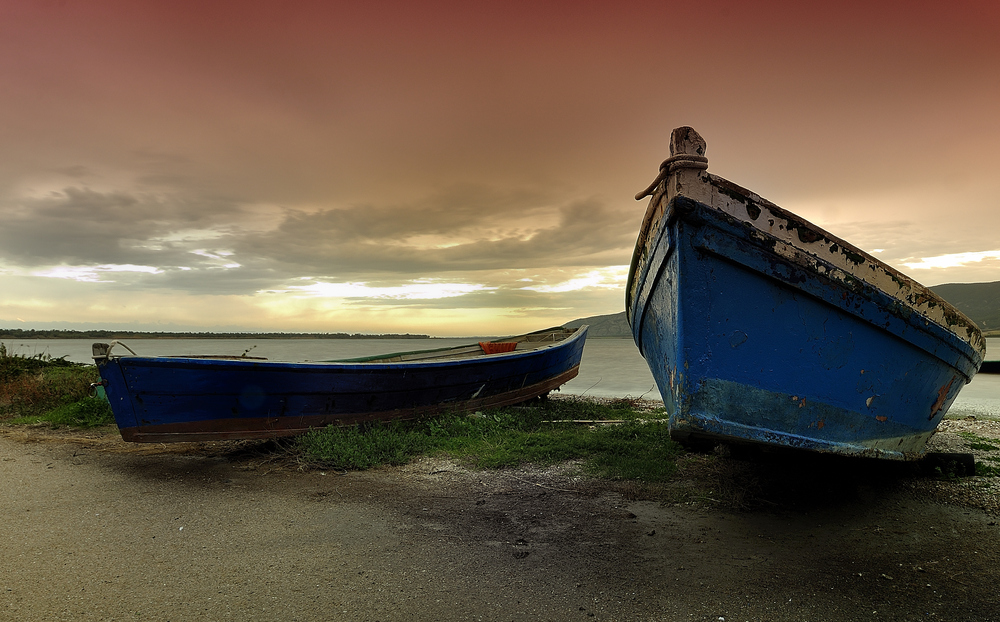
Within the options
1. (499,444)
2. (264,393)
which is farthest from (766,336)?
(264,393)

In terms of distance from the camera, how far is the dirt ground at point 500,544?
295 centimetres

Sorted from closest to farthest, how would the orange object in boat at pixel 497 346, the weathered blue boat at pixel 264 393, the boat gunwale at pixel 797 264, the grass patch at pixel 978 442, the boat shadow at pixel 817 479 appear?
the boat gunwale at pixel 797 264 → the boat shadow at pixel 817 479 → the weathered blue boat at pixel 264 393 → the grass patch at pixel 978 442 → the orange object in boat at pixel 497 346

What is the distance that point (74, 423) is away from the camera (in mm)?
8773

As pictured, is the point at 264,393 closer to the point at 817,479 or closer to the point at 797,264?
the point at 797,264

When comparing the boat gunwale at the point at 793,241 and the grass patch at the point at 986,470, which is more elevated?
the boat gunwale at the point at 793,241

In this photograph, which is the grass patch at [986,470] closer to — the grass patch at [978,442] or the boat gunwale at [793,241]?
the grass patch at [978,442]

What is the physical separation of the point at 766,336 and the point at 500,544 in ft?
8.13

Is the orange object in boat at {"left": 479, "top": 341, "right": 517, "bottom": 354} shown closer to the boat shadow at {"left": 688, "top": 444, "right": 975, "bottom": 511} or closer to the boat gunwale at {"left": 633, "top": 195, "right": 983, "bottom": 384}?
the boat shadow at {"left": 688, "top": 444, "right": 975, "bottom": 511}

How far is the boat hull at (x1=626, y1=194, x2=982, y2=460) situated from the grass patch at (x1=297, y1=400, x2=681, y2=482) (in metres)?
1.93

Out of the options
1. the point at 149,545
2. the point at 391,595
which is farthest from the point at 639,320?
the point at 149,545

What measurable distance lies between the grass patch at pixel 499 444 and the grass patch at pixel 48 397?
5431 millimetres

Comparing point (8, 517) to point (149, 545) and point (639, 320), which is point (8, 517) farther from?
point (639, 320)

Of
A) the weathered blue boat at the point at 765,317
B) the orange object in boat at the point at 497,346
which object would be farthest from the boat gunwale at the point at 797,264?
the orange object in boat at the point at 497,346

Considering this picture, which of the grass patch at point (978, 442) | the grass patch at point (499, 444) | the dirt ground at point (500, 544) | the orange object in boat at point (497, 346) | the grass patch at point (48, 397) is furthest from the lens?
the orange object in boat at point (497, 346)
